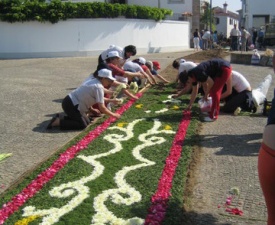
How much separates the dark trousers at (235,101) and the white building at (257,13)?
3823 centimetres

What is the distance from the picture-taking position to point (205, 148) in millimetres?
6461

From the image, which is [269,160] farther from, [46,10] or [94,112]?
[46,10]

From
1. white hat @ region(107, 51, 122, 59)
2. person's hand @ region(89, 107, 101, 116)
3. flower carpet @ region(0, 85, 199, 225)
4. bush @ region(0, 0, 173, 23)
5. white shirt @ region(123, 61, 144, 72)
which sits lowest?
flower carpet @ region(0, 85, 199, 225)

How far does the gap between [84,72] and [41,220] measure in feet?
40.7

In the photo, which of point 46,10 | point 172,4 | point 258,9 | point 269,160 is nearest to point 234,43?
point 172,4

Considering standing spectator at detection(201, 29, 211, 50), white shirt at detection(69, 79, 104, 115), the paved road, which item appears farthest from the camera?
standing spectator at detection(201, 29, 211, 50)

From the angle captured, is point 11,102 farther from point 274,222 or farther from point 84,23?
point 84,23

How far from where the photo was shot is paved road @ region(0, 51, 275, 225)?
4.46 meters

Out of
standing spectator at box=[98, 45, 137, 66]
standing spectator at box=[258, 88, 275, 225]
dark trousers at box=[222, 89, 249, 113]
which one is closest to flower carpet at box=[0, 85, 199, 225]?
standing spectator at box=[258, 88, 275, 225]

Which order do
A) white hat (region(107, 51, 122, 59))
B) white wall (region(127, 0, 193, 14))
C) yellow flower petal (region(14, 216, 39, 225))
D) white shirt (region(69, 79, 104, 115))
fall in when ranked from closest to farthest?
yellow flower petal (region(14, 216, 39, 225)), white shirt (region(69, 79, 104, 115)), white hat (region(107, 51, 122, 59)), white wall (region(127, 0, 193, 14))

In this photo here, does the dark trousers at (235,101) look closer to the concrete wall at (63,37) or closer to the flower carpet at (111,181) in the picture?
the flower carpet at (111,181)

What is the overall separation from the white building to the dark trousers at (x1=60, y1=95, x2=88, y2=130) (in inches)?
1598

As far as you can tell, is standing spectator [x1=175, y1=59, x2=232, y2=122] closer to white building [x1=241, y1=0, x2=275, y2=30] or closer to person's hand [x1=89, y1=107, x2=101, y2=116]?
person's hand [x1=89, y1=107, x2=101, y2=116]

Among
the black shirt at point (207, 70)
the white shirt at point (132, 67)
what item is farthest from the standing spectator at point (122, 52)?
the black shirt at point (207, 70)
